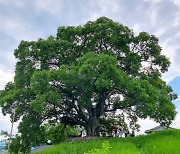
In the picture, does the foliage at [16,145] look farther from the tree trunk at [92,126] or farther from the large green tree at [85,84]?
the tree trunk at [92,126]

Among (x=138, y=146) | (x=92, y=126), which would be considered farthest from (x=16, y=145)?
(x=138, y=146)

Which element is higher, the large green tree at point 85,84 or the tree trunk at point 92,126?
the large green tree at point 85,84

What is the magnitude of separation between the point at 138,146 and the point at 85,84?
4.14 meters

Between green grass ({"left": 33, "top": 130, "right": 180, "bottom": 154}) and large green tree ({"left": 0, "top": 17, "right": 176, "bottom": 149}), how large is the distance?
149 centimetres

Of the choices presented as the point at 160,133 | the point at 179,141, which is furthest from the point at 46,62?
Result: the point at 179,141

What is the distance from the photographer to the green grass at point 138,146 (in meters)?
12.6

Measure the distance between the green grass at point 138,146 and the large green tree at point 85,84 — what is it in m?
1.49

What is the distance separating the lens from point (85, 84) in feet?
54.1

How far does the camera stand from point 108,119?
2259 cm

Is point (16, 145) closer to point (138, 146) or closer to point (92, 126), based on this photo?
point (92, 126)

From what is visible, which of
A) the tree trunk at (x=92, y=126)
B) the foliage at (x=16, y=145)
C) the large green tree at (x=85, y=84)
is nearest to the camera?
the large green tree at (x=85, y=84)

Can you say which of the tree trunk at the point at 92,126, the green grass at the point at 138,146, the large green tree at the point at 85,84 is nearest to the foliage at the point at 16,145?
the large green tree at the point at 85,84

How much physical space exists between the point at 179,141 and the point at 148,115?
2.71 metres

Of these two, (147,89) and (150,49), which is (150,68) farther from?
(147,89)
